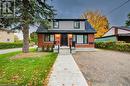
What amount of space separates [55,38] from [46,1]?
920 centimetres

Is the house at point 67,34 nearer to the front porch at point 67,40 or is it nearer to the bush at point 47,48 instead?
the front porch at point 67,40

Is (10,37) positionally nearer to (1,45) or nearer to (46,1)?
(1,45)

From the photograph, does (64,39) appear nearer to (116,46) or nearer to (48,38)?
(48,38)

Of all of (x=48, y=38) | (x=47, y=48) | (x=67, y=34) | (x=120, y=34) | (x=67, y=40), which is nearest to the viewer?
(x=47, y=48)

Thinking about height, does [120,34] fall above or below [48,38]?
above

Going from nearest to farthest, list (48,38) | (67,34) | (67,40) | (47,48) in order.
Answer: (47,48) < (48,38) < (67,34) < (67,40)

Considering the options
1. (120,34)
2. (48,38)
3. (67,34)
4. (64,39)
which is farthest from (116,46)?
(48,38)

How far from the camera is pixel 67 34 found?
3581 cm

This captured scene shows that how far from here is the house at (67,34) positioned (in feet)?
116

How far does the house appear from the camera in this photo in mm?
35406

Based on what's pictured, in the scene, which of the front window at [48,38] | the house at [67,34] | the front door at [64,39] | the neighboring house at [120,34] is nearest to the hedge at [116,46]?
the neighboring house at [120,34]

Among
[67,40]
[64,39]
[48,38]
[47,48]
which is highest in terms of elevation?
[48,38]

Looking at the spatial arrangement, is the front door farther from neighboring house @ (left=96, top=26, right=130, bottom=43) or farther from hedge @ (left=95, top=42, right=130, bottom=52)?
neighboring house @ (left=96, top=26, right=130, bottom=43)

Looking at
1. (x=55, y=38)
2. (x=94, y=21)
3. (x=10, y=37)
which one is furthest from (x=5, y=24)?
(x=10, y=37)
